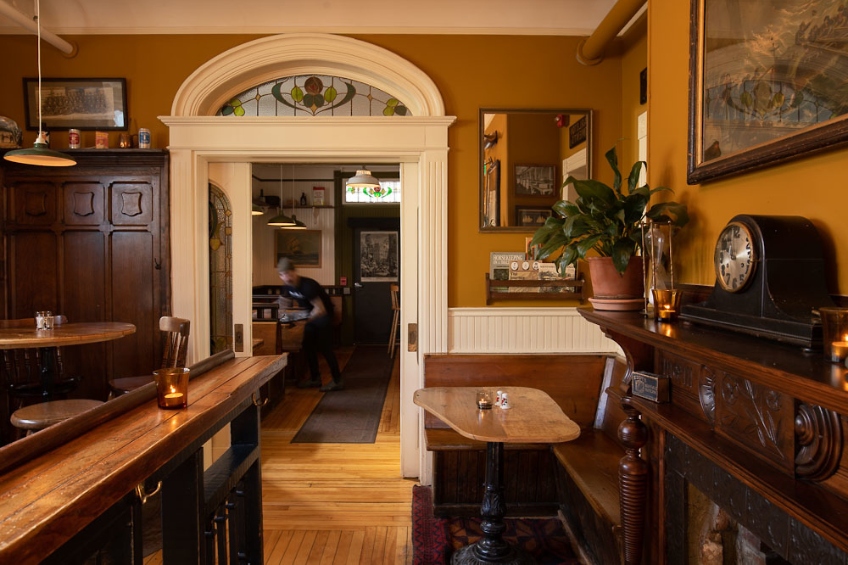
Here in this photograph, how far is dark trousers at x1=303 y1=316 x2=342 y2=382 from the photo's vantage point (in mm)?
6266

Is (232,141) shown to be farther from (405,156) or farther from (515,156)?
(515,156)

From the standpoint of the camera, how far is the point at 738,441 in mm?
1421

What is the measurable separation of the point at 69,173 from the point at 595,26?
3.82 metres

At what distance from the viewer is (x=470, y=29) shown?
12.2ft

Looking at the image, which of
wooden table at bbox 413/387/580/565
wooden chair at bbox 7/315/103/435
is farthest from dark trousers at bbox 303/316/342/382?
wooden table at bbox 413/387/580/565

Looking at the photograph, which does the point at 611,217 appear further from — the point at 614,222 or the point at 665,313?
the point at 665,313

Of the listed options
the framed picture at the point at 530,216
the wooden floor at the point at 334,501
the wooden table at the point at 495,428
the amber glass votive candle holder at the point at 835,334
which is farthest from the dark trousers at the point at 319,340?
the amber glass votive candle holder at the point at 835,334

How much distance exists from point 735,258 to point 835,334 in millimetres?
422

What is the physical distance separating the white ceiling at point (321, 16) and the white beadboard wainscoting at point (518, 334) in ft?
6.56

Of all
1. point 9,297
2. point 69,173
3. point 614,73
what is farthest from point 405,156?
point 9,297

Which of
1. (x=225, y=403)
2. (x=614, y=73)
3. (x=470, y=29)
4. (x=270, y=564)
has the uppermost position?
(x=470, y=29)

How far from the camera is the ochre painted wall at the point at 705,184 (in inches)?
52.9

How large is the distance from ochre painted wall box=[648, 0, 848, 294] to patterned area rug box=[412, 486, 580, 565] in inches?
69.2

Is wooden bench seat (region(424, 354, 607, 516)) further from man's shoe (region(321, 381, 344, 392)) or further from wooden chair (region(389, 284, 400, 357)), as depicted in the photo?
wooden chair (region(389, 284, 400, 357))
